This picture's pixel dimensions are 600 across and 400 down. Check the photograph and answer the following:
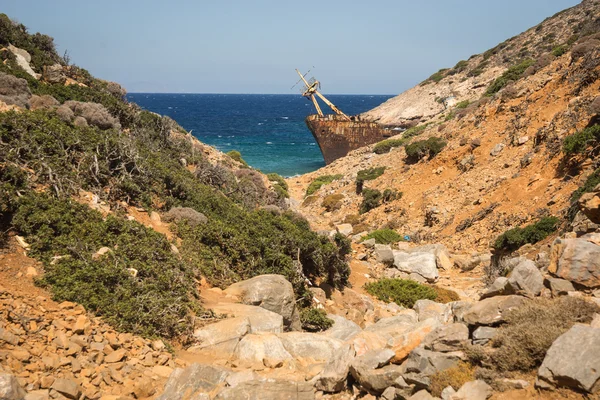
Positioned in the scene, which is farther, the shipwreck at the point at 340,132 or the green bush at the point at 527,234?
the shipwreck at the point at 340,132

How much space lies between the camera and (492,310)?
522 centimetres

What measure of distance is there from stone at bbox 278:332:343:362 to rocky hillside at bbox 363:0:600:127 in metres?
36.9

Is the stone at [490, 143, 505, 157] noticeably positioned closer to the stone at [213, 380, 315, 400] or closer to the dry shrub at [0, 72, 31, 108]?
the stone at [213, 380, 315, 400]

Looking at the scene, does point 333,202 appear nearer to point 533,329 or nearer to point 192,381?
point 192,381

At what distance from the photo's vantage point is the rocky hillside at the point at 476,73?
43594mm

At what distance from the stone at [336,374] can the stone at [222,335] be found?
1.64m

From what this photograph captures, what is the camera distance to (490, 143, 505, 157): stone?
19.2m

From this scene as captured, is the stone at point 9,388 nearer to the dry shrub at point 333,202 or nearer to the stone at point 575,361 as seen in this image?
the stone at point 575,361

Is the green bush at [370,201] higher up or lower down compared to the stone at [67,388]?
lower down

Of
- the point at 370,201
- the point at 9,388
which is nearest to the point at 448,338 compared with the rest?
the point at 9,388

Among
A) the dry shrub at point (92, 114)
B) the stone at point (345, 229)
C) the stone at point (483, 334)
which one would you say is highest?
the dry shrub at point (92, 114)

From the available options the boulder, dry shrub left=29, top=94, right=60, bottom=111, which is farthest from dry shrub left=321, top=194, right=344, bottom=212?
the boulder

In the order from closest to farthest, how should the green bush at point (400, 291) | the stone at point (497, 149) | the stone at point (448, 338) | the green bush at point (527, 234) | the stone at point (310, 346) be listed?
1. the stone at point (448, 338)
2. the stone at point (310, 346)
3. the green bush at point (400, 291)
4. the green bush at point (527, 234)
5. the stone at point (497, 149)

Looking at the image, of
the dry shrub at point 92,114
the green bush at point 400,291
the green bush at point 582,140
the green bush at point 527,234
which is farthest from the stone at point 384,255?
the dry shrub at point 92,114
